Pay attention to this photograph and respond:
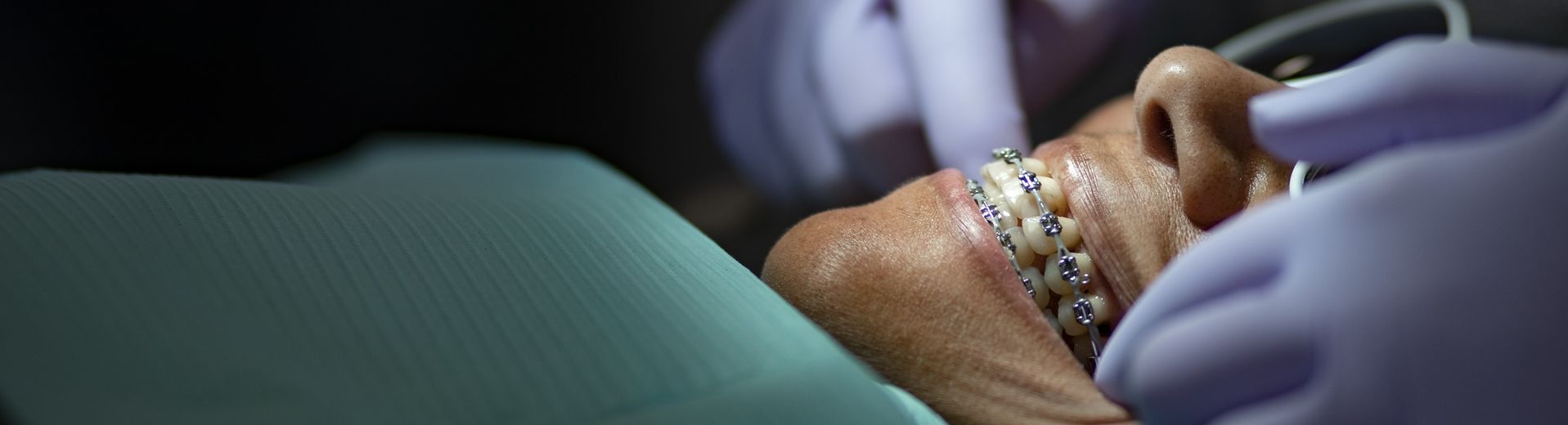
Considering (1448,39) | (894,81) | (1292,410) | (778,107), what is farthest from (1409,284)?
(778,107)

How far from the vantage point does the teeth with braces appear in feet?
2.05

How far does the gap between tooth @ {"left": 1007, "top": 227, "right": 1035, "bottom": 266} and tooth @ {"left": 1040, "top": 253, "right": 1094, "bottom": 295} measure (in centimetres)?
1

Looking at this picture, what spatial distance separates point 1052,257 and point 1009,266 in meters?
0.03

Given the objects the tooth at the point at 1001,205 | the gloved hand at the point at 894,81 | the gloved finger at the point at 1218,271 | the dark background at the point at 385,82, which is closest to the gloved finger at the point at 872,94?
the gloved hand at the point at 894,81

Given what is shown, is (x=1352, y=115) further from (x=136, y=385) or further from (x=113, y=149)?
(x=113, y=149)

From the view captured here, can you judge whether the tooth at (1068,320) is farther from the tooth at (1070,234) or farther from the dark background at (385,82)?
the dark background at (385,82)

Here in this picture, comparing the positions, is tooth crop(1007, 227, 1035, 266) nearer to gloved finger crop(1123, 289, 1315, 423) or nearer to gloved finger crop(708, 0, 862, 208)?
gloved finger crop(1123, 289, 1315, 423)

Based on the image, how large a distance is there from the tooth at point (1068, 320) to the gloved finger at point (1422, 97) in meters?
0.15

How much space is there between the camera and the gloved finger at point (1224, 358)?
1.63ft

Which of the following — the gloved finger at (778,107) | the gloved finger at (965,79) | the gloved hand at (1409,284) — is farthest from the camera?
the gloved finger at (778,107)

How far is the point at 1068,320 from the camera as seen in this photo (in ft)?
2.06

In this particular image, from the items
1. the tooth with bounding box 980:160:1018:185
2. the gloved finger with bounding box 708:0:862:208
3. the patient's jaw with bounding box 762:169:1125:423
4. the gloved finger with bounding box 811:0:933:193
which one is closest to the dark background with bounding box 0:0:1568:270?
the gloved finger with bounding box 708:0:862:208

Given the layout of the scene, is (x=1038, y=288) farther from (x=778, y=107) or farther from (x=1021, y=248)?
(x=778, y=107)

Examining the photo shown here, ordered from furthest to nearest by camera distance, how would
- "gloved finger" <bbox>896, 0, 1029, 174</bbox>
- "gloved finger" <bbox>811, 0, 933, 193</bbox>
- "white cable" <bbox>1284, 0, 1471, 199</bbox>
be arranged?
"gloved finger" <bbox>811, 0, 933, 193</bbox> < "gloved finger" <bbox>896, 0, 1029, 174</bbox> < "white cable" <bbox>1284, 0, 1471, 199</bbox>
